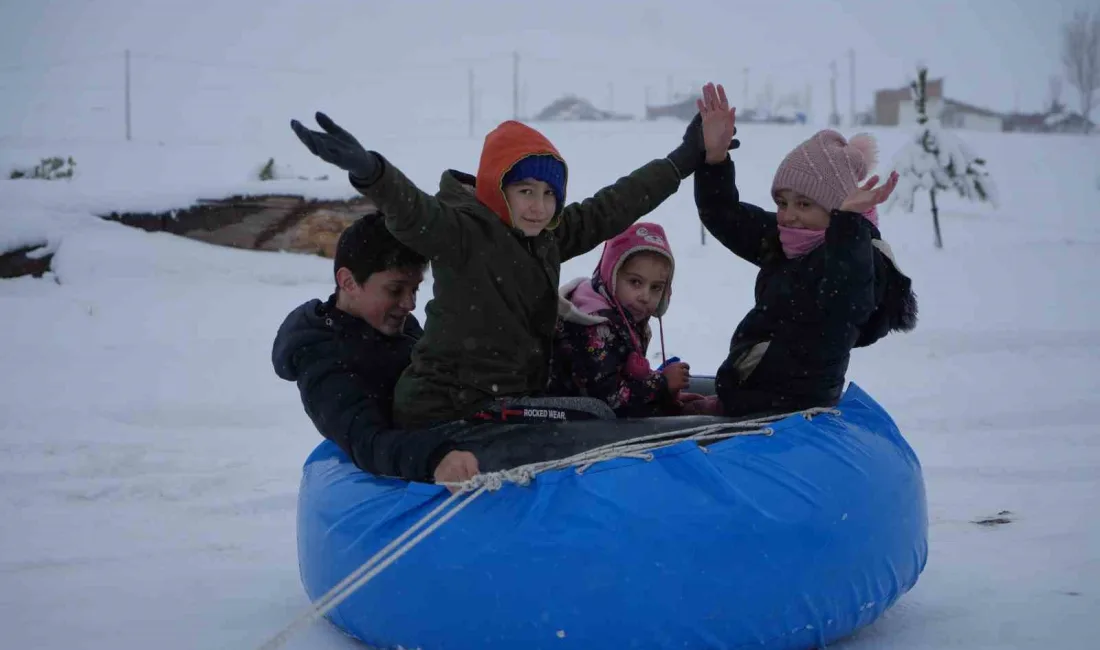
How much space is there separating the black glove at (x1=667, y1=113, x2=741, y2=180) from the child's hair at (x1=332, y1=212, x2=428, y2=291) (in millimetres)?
944

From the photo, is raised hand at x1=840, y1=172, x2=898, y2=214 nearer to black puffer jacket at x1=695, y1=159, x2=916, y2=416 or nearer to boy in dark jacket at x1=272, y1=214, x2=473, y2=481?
black puffer jacket at x1=695, y1=159, x2=916, y2=416

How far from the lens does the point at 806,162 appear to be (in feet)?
11.3


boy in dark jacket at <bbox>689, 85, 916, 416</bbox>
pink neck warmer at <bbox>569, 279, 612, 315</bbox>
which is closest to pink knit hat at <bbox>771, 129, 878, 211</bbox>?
boy in dark jacket at <bbox>689, 85, 916, 416</bbox>

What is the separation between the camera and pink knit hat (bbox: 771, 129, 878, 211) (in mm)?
3402

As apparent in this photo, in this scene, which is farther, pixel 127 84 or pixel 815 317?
pixel 127 84

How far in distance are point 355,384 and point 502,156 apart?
2.87 feet

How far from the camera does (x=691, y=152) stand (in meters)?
3.80

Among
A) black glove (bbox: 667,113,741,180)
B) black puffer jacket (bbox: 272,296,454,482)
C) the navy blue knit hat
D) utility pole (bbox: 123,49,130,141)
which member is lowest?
black puffer jacket (bbox: 272,296,454,482)

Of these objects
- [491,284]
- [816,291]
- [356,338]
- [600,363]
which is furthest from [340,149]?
[816,291]

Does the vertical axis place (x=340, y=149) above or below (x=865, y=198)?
above

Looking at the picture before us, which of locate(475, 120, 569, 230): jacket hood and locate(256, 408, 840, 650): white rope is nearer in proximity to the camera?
locate(256, 408, 840, 650): white rope

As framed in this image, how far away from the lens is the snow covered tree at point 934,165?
672 inches

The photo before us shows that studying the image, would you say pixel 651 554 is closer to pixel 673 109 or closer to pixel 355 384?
pixel 355 384

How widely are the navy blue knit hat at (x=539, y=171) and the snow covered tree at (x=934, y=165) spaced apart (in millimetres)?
14819
